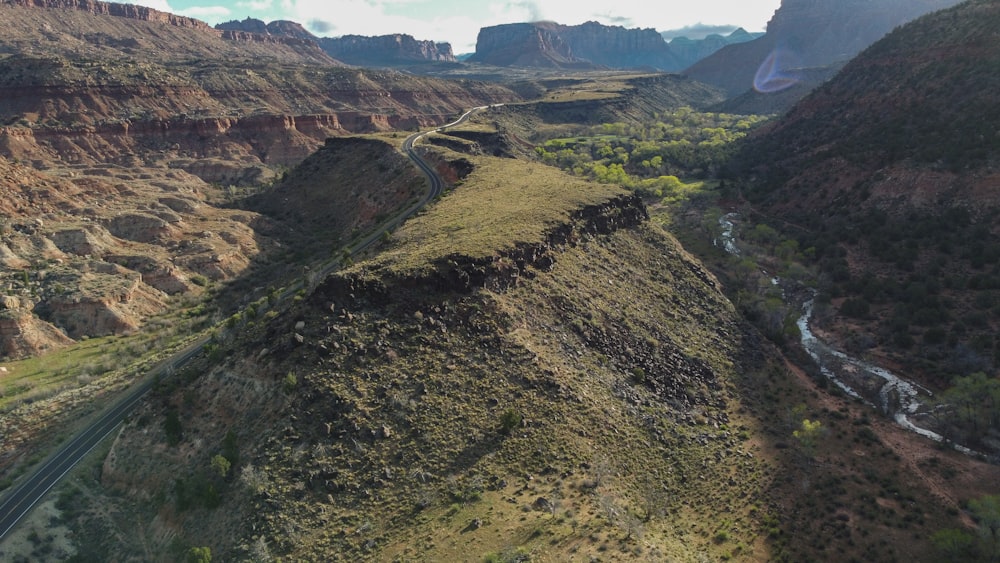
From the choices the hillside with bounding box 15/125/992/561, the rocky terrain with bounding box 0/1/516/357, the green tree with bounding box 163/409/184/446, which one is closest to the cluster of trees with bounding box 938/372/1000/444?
the hillside with bounding box 15/125/992/561

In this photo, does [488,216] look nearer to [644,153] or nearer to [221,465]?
[221,465]

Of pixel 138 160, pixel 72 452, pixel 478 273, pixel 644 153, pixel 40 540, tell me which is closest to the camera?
pixel 40 540

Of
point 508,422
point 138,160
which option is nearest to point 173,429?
point 508,422

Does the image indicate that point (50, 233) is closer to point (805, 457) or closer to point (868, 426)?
point (805, 457)

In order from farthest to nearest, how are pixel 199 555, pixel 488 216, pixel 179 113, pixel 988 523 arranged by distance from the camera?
pixel 179 113, pixel 488 216, pixel 988 523, pixel 199 555

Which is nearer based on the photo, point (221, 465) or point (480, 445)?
point (221, 465)

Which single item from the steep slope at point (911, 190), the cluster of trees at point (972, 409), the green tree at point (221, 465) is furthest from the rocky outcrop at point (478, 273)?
the steep slope at point (911, 190)

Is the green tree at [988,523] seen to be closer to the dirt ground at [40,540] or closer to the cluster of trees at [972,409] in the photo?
the cluster of trees at [972,409]
